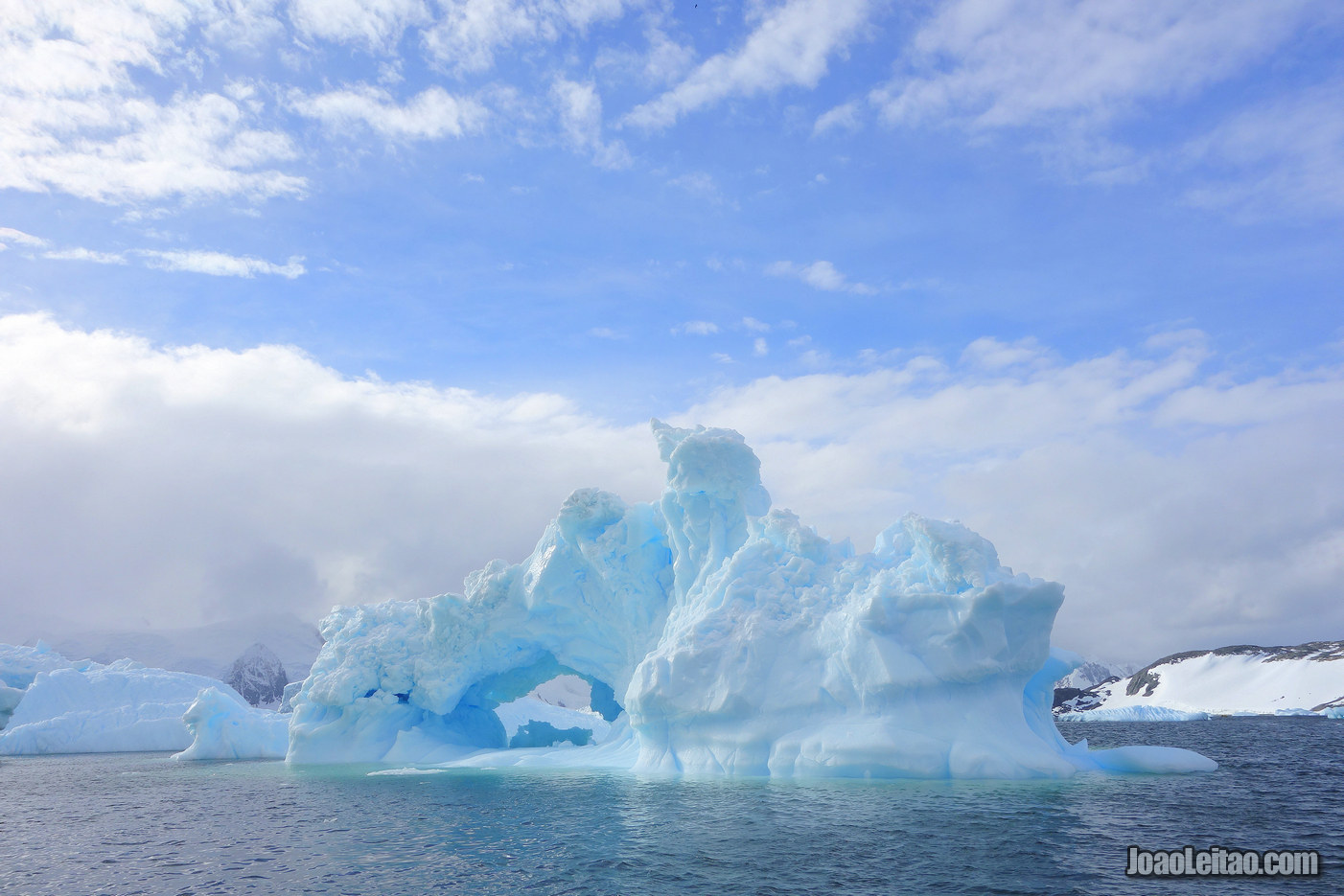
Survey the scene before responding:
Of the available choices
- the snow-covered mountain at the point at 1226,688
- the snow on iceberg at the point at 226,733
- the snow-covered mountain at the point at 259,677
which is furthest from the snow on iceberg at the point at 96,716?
the snow-covered mountain at the point at 1226,688

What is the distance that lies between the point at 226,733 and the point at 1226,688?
113 metres

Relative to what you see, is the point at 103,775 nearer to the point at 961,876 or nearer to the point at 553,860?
the point at 553,860

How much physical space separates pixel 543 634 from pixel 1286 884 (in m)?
23.8

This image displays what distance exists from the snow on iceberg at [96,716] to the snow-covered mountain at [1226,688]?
3111 inches

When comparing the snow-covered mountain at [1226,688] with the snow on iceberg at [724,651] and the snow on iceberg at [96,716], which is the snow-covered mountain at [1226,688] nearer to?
the snow on iceberg at [724,651]

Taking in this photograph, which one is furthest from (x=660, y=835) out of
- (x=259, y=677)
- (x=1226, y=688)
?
(x=1226, y=688)

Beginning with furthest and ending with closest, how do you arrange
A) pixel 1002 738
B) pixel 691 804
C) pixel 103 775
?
pixel 103 775, pixel 1002 738, pixel 691 804

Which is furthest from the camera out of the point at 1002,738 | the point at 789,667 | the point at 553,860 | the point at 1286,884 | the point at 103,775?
the point at 103,775

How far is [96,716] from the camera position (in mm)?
45656

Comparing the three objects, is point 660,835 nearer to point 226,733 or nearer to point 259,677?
point 226,733

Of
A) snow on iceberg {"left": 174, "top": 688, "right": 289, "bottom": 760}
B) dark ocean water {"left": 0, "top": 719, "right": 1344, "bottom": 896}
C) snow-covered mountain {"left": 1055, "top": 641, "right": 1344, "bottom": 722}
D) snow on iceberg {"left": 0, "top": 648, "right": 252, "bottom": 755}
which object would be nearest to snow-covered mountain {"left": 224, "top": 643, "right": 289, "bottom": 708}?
snow on iceberg {"left": 0, "top": 648, "right": 252, "bottom": 755}

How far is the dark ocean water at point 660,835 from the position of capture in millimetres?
11320

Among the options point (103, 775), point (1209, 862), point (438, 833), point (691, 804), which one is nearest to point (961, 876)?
point (1209, 862)

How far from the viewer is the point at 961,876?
36.2 ft
